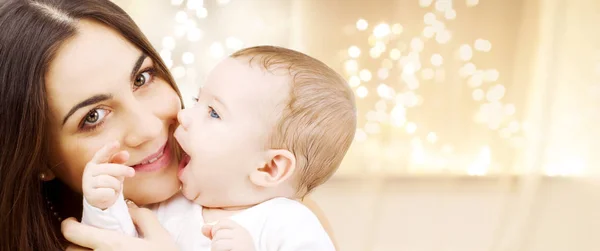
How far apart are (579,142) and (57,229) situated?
3.07 meters

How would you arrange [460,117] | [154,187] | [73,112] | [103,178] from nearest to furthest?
[103,178] < [73,112] < [154,187] < [460,117]

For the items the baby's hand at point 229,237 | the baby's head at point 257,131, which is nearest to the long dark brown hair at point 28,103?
the baby's head at point 257,131

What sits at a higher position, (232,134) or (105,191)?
(232,134)

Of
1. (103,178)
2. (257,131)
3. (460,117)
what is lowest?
(460,117)

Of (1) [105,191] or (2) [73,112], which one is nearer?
(1) [105,191]

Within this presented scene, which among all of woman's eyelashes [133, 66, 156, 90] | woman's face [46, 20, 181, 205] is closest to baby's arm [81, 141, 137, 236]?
woman's face [46, 20, 181, 205]

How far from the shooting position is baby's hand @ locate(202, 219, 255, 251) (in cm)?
131

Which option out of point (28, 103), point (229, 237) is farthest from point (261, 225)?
point (28, 103)

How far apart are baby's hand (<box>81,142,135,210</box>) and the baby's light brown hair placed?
1.05ft

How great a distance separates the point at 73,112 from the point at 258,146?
37 centimetres

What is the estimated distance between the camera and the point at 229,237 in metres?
1.32

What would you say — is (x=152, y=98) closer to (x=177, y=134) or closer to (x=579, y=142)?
(x=177, y=134)

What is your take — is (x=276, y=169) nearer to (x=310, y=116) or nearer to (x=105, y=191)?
(x=310, y=116)

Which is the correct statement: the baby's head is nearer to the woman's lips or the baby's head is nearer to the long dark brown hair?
the woman's lips
